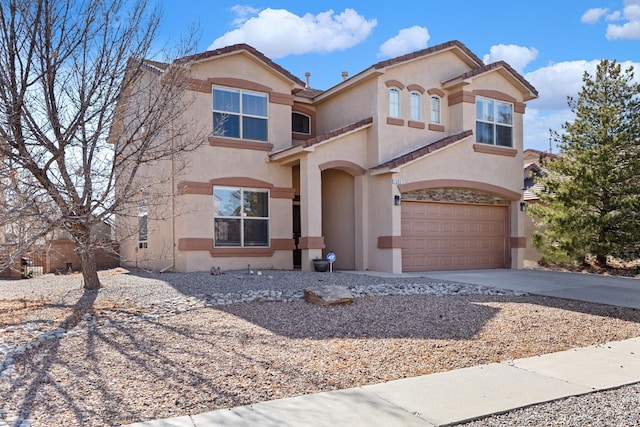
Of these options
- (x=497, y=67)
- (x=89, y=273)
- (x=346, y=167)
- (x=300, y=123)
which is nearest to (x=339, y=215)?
(x=346, y=167)

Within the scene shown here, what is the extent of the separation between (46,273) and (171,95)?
1164 cm

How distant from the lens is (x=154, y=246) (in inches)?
672

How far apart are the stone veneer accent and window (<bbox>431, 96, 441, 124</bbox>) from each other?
2432mm

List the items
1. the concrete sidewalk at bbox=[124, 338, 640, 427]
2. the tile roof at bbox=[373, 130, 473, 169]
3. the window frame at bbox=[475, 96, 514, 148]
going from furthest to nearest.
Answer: the window frame at bbox=[475, 96, 514, 148] → the tile roof at bbox=[373, 130, 473, 169] → the concrete sidewalk at bbox=[124, 338, 640, 427]

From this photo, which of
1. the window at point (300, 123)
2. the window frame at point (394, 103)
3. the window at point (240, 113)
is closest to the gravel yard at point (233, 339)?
the window at point (240, 113)

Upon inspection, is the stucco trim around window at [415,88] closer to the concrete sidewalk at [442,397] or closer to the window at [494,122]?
the window at [494,122]

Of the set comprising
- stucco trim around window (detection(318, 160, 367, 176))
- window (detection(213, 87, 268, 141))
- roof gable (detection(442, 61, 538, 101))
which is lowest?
stucco trim around window (detection(318, 160, 367, 176))

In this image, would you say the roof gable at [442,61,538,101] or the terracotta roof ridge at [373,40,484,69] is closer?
the terracotta roof ridge at [373,40,484,69]

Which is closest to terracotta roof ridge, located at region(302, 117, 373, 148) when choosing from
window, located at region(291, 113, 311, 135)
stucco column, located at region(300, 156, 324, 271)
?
stucco column, located at region(300, 156, 324, 271)

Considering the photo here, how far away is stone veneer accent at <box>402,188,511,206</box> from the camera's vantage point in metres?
16.4

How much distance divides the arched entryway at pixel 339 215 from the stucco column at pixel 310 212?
77.0 inches

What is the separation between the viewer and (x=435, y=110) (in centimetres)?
1781

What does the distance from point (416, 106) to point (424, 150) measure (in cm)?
197

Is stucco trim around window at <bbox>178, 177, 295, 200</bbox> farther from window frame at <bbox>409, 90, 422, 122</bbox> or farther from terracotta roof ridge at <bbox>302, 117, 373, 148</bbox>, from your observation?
window frame at <bbox>409, 90, 422, 122</bbox>
